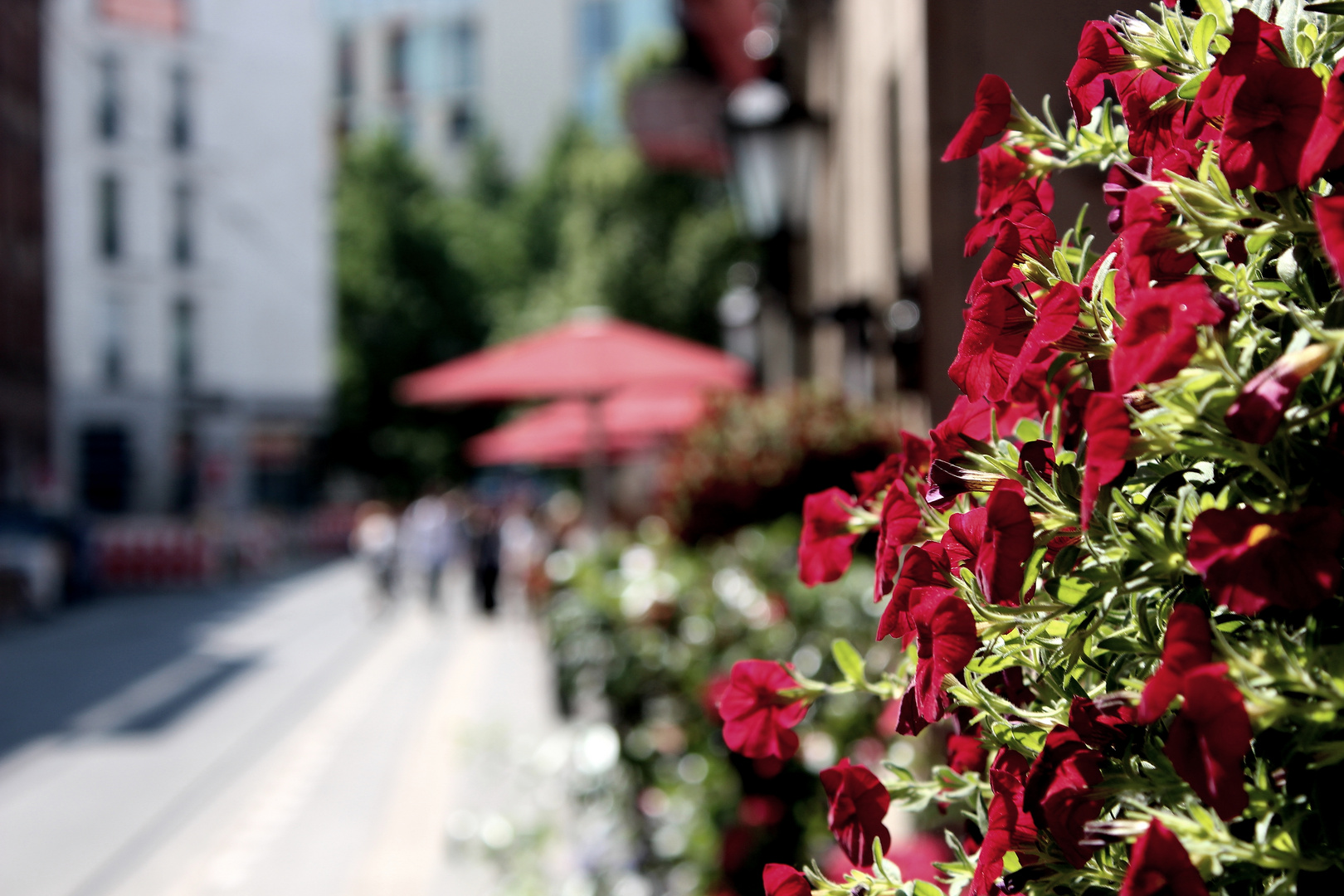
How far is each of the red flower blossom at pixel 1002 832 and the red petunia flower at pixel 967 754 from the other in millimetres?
191

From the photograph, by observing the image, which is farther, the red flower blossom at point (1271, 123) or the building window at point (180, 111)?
the building window at point (180, 111)

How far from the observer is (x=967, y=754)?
1.04m

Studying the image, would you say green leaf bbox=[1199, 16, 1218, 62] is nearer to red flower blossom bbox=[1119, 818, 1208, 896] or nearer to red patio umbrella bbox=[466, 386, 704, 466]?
red flower blossom bbox=[1119, 818, 1208, 896]

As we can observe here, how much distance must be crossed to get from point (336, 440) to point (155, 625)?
77.9 feet

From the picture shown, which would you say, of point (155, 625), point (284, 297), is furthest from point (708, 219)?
point (284, 297)

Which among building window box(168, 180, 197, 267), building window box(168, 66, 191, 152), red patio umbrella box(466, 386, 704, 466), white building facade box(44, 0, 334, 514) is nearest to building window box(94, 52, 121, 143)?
white building facade box(44, 0, 334, 514)

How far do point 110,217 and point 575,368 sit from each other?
30709mm

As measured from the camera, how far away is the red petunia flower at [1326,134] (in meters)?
0.65

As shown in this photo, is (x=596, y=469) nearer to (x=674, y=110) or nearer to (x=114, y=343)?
(x=674, y=110)

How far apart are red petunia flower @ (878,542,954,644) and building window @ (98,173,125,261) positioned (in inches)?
1422

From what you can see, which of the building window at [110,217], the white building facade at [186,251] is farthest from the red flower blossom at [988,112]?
the building window at [110,217]

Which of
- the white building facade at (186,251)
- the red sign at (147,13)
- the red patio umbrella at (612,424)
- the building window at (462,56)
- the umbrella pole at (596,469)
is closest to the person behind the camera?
the umbrella pole at (596,469)

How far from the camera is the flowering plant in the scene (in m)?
0.63

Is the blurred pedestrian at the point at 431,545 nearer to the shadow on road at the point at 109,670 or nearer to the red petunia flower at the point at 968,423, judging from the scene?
the shadow on road at the point at 109,670
